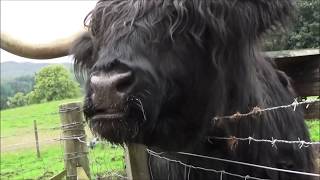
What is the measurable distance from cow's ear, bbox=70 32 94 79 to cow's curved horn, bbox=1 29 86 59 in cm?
15

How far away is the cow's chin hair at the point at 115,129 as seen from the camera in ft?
7.08

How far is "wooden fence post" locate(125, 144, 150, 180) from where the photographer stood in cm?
298

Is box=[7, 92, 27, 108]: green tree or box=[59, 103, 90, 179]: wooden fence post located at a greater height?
box=[7, 92, 27, 108]: green tree

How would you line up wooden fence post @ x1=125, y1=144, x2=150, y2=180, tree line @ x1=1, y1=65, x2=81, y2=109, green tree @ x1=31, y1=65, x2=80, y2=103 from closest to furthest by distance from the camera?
wooden fence post @ x1=125, y1=144, x2=150, y2=180 → green tree @ x1=31, y1=65, x2=80, y2=103 → tree line @ x1=1, y1=65, x2=81, y2=109

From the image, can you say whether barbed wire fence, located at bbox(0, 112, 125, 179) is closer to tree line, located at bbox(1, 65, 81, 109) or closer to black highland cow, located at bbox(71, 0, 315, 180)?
tree line, located at bbox(1, 65, 81, 109)

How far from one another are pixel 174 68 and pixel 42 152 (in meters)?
17.5

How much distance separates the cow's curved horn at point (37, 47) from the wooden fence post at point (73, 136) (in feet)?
2.87

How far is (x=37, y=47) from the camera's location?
298 cm

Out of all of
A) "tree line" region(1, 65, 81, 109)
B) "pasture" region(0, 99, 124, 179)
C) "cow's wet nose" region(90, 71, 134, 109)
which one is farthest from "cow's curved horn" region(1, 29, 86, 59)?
"cow's wet nose" region(90, 71, 134, 109)

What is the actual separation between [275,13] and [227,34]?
270mm

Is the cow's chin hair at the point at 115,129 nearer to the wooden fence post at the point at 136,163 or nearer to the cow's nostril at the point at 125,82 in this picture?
the cow's nostril at the point at 125,82

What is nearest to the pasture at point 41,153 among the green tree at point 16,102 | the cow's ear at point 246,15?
the cow's ear at point 246,15

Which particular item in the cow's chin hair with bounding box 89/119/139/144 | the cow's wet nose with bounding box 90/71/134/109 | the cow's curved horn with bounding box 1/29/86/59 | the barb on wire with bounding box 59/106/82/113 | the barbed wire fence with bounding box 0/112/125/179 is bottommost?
the barbed wire fence with bounding box 0/112/125/179

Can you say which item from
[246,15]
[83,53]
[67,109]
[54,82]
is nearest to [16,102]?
[54,82]
